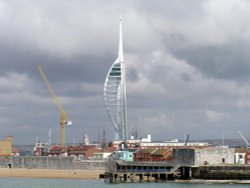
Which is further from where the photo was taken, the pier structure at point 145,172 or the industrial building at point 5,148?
the industrial building at point 5,148

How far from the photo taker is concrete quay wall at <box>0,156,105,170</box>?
134750 mm

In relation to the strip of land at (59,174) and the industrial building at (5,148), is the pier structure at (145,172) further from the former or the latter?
the industrial building at (5,148)

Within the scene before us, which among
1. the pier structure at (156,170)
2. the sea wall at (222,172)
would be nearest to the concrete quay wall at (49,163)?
the pier structure at (156,170)

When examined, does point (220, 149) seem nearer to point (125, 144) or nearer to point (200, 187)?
point (200, 187)

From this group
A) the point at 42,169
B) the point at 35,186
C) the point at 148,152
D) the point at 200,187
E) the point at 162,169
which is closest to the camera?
the point at 200,187

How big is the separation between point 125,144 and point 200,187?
98273 millimetres

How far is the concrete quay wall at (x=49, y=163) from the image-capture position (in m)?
135

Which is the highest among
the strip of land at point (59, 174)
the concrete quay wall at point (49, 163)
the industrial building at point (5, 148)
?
the industrial building at point (5, 148)

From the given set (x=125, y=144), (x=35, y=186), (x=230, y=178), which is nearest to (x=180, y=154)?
(x=230, y=178)

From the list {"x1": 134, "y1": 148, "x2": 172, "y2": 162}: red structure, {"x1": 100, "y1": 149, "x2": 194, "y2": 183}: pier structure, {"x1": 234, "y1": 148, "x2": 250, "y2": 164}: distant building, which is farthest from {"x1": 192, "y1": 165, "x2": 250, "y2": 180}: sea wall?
{"x1": 134, "y1": 148, "x2": 172, "y2": 162}: red structure

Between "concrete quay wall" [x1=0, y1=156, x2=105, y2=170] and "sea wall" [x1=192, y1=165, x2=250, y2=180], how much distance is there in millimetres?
40313

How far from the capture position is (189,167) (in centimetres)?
9669

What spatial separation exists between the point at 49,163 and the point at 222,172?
5831 cm

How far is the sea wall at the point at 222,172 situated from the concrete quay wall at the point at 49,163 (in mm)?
40313
